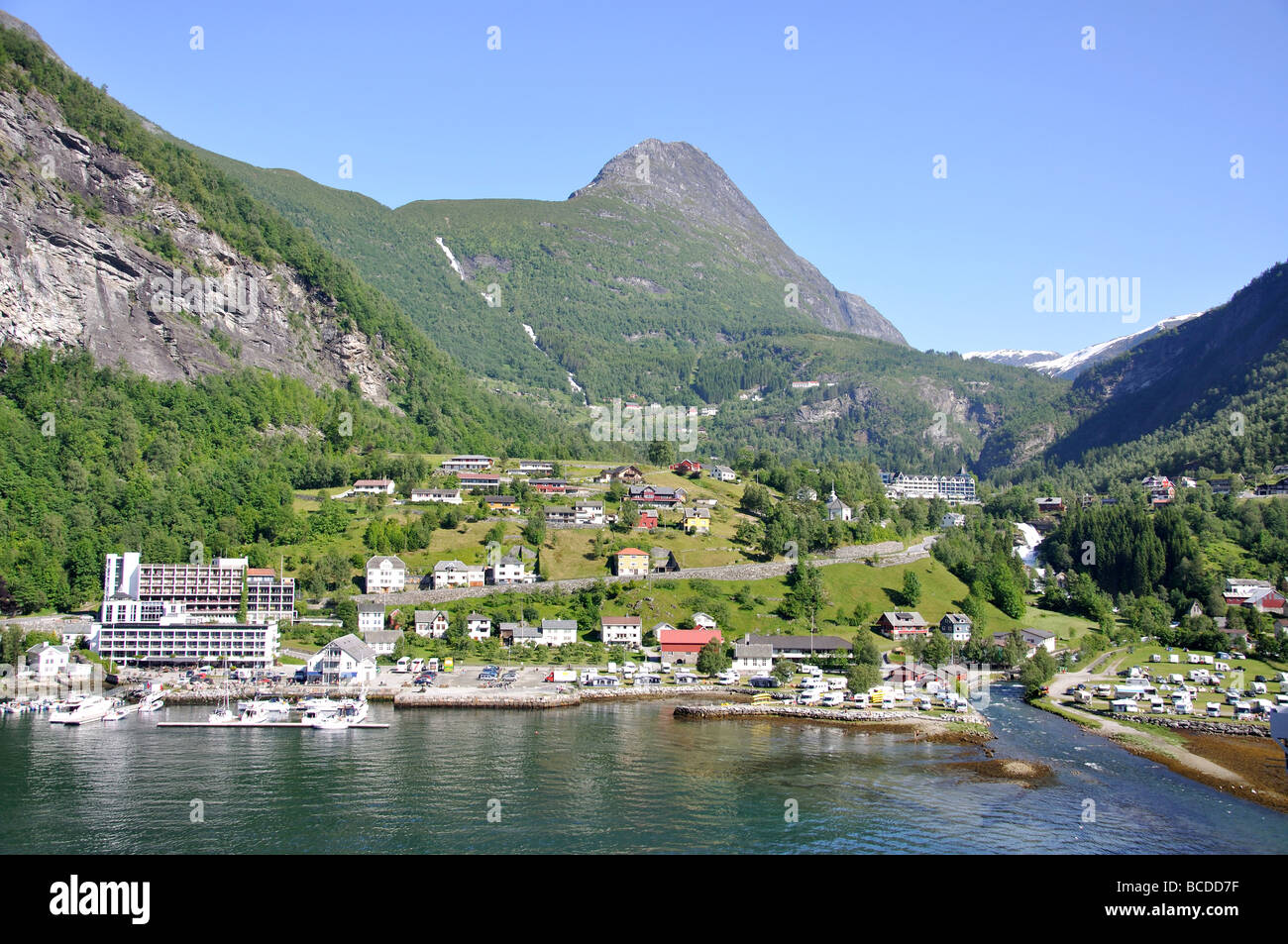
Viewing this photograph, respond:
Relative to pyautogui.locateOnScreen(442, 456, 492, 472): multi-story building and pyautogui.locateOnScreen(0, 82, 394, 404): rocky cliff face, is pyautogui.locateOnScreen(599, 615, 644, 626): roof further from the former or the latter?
pyautogui.locateOnScreen(0, 82, 394, 404): rocky cliff face

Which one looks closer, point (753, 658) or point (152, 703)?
point (152, 703)

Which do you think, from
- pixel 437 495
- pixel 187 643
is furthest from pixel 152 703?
pixel 437 495

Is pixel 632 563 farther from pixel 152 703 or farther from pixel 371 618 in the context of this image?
pixel 152 703

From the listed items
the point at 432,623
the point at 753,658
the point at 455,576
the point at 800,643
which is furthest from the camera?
the point at 455,576

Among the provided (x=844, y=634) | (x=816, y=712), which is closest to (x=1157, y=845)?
(x=816, y=712)

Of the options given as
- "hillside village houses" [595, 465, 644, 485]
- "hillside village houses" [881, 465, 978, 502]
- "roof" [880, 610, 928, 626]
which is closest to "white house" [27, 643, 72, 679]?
"roof" [880, 610, 928, 626]

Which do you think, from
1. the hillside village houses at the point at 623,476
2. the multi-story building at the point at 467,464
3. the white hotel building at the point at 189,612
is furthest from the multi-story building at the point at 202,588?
the hillside village houses at the point at 623,476

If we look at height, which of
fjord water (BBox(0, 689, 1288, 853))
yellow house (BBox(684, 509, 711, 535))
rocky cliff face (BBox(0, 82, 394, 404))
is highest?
rocky cliff face (BBox(0, 82, 394, 404))
